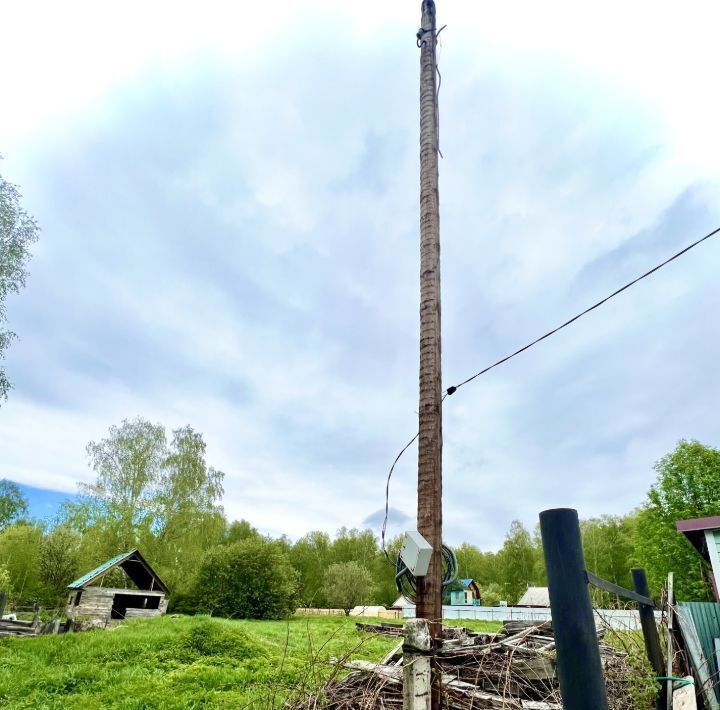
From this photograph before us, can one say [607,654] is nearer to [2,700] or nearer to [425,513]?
[425,513]

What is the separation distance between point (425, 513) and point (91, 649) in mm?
12053

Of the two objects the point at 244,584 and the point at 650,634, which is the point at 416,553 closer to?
the point at 650,634

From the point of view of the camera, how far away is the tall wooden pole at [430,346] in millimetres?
3639

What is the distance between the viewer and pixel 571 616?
1.50 meters

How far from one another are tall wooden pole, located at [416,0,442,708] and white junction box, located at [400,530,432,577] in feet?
1.50

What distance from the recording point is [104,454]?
2917 cm

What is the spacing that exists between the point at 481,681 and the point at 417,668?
71.5 inches

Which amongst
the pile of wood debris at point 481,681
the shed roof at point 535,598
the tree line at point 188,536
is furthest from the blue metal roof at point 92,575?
the shed roof at point 535,598

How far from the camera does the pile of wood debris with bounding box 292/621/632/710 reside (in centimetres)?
367

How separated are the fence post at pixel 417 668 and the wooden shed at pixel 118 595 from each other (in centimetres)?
1876

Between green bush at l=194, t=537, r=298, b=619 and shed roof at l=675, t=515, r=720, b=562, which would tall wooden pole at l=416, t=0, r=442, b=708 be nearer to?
shed roof at l=675, t=515, r=720, b=562

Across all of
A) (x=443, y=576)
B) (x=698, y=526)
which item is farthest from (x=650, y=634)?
(x=698, y=526)

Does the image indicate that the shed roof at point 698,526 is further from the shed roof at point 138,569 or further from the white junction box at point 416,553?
the shed roof at point 138,569

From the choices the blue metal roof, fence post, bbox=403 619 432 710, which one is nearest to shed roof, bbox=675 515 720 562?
fence post, bbox=403 619 432 710
